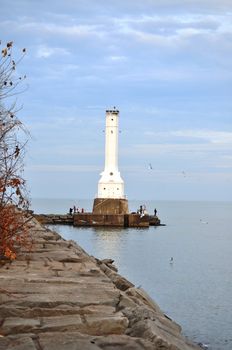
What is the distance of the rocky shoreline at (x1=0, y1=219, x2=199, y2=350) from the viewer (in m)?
4.89

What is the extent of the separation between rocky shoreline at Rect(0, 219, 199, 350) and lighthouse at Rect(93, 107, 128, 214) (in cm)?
5364

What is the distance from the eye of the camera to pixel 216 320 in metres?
16.1

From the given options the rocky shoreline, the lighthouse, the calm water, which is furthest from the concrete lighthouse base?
the rocky shoreline

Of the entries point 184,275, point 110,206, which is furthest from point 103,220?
point 184,275

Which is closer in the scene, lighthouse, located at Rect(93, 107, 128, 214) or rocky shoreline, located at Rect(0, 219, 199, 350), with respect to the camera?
rocky shoreline, located at Rect(0, 219, 199, 350)

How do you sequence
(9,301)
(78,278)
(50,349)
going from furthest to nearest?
(78,278), (9,301), (50,349)

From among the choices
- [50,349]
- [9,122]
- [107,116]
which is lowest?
[50,349]

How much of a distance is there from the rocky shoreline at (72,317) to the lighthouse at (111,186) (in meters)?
53.6

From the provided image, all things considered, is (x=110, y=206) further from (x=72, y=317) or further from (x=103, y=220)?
(x=72, y=317)

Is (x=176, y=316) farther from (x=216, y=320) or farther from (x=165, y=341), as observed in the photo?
(x=165, y=341)

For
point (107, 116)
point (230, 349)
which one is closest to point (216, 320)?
point (230, 349)

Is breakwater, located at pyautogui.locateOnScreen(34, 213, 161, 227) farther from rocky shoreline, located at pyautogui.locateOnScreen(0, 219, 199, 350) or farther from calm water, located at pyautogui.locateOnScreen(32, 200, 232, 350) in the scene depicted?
rocky shoreline, located at pyautogui.locateOnScreen(0, 219, 199, 350)

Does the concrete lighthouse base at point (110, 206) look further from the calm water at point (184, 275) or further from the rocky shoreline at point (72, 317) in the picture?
the rocky shoreline at point (72, 317)

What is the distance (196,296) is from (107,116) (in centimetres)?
4546
